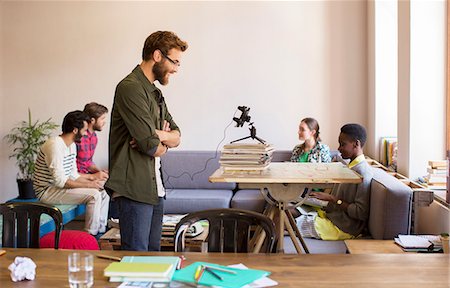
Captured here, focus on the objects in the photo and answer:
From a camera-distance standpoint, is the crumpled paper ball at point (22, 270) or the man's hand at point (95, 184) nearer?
the crumpled paper ball at point (22, 270)

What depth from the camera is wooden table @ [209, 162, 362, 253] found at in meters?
3.44

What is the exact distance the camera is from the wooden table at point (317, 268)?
1788 millimetres

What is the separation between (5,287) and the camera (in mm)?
1763

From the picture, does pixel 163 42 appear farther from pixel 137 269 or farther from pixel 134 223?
pixel 137 269

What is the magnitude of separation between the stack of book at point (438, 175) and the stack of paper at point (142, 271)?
2556mm

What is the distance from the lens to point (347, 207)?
13.2 ft

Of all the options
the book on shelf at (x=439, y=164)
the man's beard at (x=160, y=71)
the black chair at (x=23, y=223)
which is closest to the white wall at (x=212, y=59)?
the book on shelf at (x=439, y=164)

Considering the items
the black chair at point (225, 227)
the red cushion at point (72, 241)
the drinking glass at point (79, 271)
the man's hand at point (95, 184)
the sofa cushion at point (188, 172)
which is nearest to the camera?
the drinking glass at point (79, 271)

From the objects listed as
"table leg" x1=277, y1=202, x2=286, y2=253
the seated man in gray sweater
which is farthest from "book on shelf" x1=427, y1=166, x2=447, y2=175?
A: "table leg" x1=277, y1=202, x2=286, y2=253

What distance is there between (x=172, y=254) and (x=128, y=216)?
71 cm

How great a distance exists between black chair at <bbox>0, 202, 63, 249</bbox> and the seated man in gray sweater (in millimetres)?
2074

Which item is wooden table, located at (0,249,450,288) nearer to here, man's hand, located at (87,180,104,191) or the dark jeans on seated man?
the dark jeans on seated man

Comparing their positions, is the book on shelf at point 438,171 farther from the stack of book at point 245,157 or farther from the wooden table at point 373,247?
the stack of book at point 245,157

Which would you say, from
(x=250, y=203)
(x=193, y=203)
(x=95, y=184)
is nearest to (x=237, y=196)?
(x=250, y=203)
